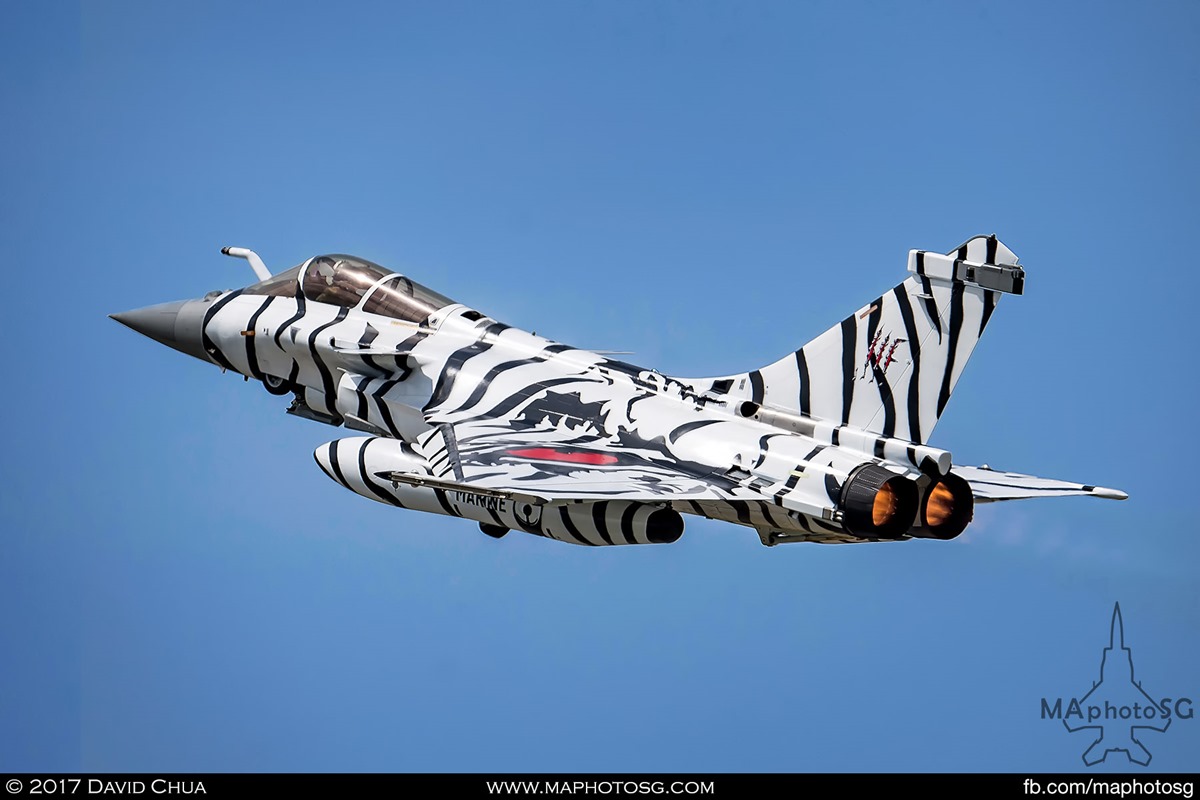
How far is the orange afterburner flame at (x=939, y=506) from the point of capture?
20625 mm

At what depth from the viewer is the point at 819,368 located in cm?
2133

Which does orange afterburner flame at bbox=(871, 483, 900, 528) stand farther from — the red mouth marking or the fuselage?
the red mouth marking

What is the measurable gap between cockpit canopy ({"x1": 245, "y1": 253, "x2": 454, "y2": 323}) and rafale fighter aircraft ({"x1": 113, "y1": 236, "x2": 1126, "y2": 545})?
126 centimetres

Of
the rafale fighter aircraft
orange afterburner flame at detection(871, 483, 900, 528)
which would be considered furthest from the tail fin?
orange afterburner flame at detection(871, 483, 900, 528)

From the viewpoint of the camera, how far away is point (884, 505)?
20.3 m

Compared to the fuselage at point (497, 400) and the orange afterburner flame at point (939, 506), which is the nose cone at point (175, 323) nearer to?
the fuselage at point (497, 400)

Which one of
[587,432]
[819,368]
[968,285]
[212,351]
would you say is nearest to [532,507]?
[587,432]

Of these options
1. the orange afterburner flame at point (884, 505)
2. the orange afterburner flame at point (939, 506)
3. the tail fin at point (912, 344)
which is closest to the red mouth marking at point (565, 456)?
the tail fin at point (912, 344)

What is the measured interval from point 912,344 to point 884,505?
5.87 feet

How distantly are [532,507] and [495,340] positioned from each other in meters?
3.65

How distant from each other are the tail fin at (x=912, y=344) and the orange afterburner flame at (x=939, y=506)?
0.57m

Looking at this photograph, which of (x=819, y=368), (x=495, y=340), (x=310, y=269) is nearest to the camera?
(x=819, y=368)

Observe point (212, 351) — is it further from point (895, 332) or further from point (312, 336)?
point (895, 332)

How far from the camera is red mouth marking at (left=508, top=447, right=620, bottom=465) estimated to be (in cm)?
2130
